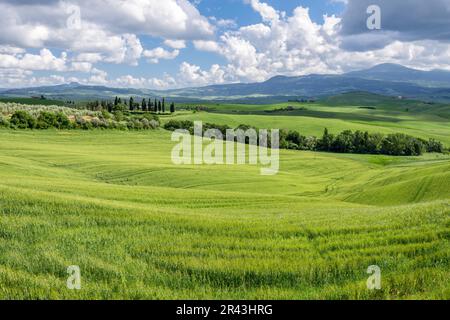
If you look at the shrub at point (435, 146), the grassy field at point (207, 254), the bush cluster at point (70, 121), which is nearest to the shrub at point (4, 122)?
the bush cluster at point (70, 121)

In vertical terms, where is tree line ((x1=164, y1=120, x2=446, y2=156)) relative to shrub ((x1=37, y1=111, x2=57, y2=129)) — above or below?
below

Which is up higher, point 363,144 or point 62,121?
point 62,121

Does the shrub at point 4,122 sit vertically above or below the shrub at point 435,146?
above

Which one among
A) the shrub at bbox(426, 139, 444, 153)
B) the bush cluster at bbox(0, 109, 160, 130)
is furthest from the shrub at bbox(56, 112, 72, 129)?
the shrub at bbox(426, 139, 444, 153)

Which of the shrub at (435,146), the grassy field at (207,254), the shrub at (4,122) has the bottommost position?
the shrub at (435,146)

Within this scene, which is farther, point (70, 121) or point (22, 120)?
point (70, 121)

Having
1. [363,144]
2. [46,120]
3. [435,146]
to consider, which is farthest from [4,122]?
[435,146]

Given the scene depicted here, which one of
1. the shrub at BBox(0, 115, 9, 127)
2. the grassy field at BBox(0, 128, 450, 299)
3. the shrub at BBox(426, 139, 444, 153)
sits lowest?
the shrub at BBox(426, 139, 444, 153)

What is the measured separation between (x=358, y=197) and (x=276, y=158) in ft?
179

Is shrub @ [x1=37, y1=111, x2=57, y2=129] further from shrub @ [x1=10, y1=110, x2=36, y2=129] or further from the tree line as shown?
the tree line

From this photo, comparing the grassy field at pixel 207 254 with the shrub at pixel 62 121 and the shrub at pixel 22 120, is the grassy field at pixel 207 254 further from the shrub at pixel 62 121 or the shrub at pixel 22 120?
the shrub at pixel 62 121

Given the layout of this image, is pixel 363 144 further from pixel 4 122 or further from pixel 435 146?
pixel 4 122

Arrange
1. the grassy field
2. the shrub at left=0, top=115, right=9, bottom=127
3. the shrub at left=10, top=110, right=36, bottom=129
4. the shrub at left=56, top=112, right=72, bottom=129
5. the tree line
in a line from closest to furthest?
1. the grassy field
2. the shrub at left=0, top=115, right=9, bottom=127
3. the shrub at left=10, top=110, right=36, bottom=129
4. the shrub at left=56, top=112, right=72, bottom=129
5. the tree line
